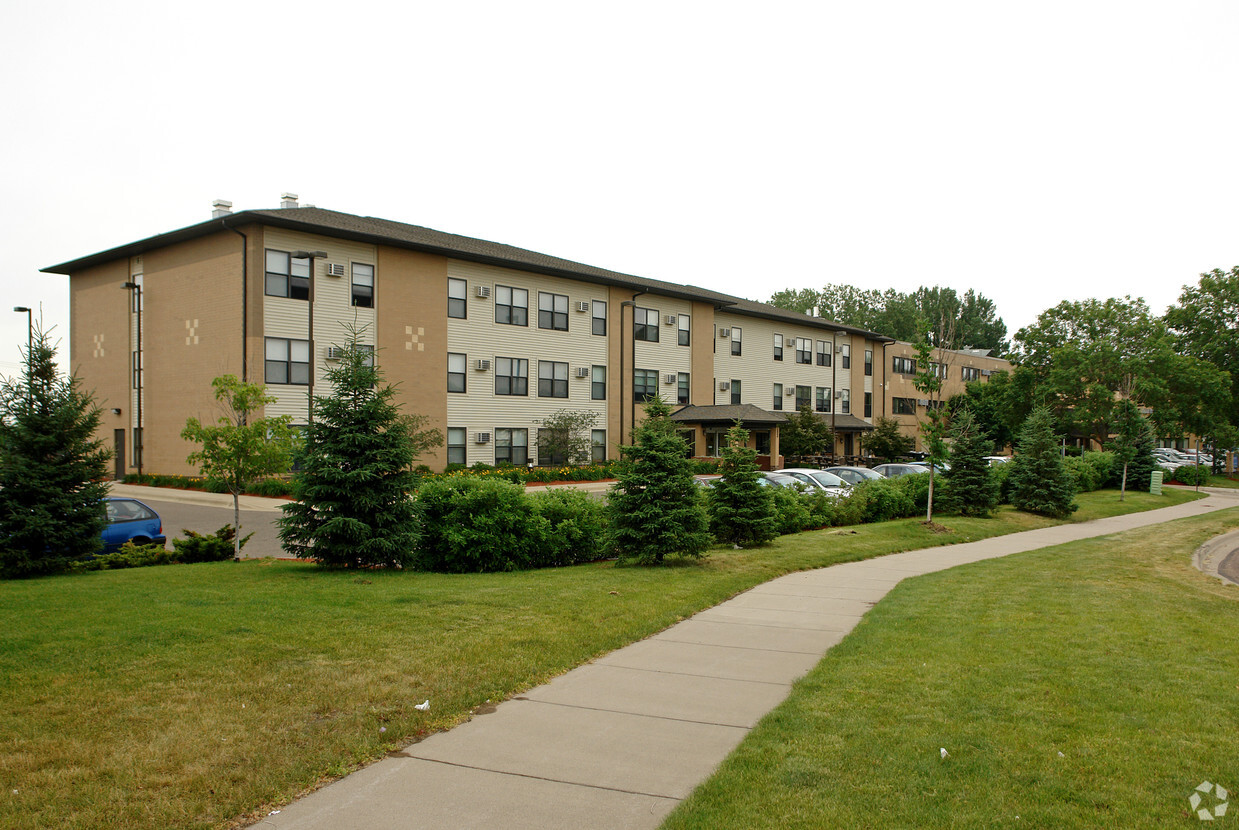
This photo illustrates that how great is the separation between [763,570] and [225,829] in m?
10.8

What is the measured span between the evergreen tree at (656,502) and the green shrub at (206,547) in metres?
6.90

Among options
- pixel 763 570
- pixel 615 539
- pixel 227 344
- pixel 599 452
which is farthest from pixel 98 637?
pixel 599 452

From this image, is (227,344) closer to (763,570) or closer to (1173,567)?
(763,570)

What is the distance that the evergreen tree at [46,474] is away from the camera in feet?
40.3

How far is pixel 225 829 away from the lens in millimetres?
4121

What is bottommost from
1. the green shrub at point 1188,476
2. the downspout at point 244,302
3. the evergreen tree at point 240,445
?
the green shrub at point 1188,476

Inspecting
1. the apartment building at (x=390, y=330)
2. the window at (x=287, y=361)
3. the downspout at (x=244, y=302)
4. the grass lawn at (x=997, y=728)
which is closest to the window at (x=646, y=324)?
the apartment building at (x=390, y=330)

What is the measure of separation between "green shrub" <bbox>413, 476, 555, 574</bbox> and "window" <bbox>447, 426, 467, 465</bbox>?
21917 millimetres

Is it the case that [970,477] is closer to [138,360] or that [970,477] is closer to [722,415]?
[722,415]

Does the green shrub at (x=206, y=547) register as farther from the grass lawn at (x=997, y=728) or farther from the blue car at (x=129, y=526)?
the grass lawn at (x=997, y=728)

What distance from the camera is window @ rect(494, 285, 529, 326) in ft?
124

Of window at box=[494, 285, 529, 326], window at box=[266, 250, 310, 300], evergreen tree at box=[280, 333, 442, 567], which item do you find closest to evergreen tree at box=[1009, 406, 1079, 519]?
window at box=[494, 285, 529, 326]

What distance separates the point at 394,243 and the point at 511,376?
8.38 meters

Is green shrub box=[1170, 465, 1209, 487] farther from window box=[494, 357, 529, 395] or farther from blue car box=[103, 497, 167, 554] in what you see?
blue car box=[103, 497, 167, 554]
